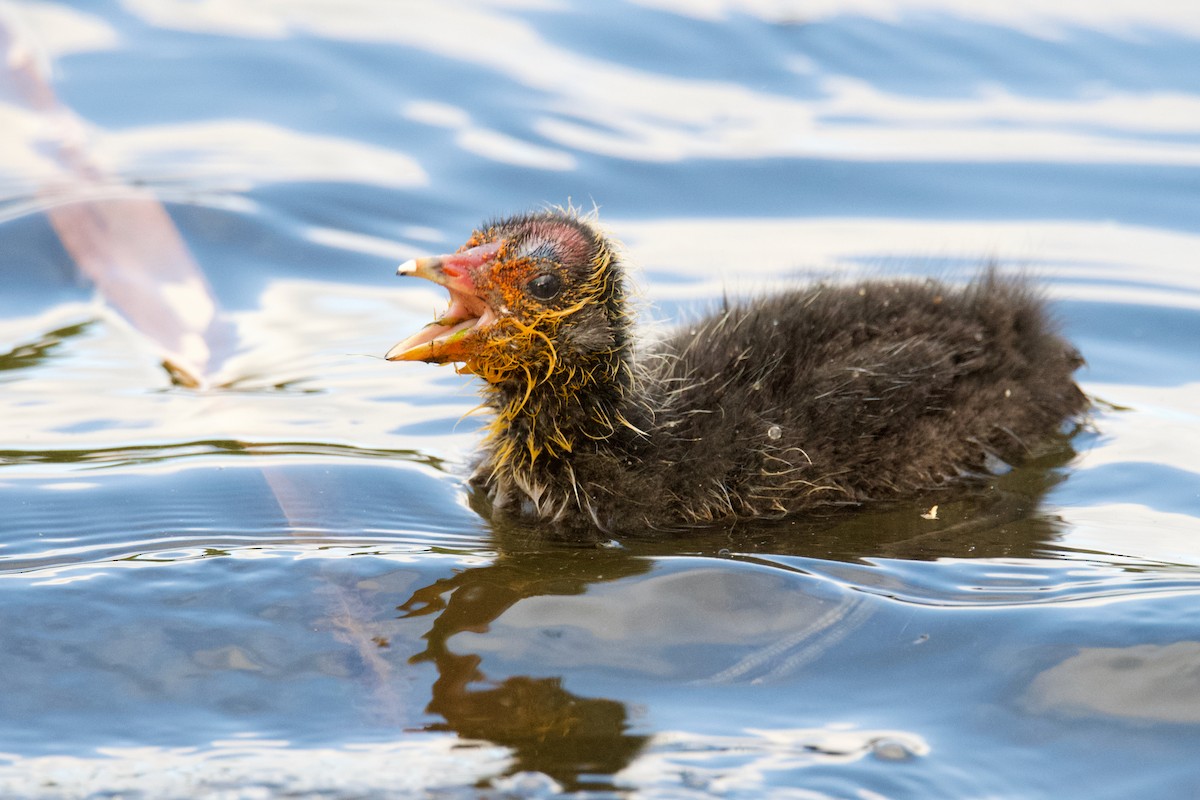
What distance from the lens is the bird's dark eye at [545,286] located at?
5.16 meters

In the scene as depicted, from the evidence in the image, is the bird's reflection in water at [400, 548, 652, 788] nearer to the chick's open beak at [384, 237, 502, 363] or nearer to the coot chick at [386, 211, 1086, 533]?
the coot chick at [386, 211, 1086, 533]

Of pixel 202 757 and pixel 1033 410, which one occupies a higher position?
pixel 1033 410

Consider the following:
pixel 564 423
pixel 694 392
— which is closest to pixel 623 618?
pixel 564 423

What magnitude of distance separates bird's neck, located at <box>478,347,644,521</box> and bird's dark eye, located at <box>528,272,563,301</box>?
25 cm

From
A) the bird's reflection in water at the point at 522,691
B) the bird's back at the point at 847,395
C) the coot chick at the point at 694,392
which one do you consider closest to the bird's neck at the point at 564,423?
the coot chick at the point at 694,392

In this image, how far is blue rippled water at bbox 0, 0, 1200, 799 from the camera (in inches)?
155

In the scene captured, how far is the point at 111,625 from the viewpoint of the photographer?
4359mm

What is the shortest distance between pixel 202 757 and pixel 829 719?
1.67 m

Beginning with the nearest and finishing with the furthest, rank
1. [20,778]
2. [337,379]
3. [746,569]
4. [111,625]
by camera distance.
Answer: [20,778] < [111,625] < [746,569] < [337,379]

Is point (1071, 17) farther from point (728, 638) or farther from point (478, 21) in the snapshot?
point (728, 638)

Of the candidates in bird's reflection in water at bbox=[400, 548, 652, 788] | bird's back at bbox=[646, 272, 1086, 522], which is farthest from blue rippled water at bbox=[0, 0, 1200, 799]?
bird's back at bbox=[646, 272, 1086, 522]

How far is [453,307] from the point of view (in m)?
5.23

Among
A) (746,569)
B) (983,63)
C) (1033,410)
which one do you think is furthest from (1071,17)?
(746,569)

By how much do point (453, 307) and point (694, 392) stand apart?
0.97 m
